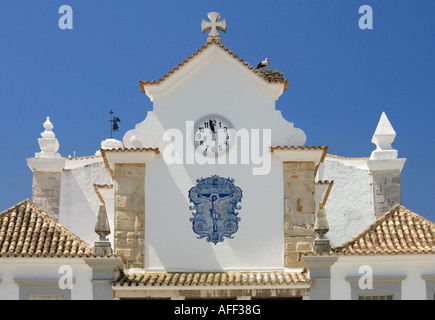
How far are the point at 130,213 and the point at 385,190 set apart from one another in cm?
1186

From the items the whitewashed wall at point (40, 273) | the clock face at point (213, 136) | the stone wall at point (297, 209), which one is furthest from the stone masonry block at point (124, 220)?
the stone wall at point (297, 209)

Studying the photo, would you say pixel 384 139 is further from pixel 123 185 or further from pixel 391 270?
pixel 123 185

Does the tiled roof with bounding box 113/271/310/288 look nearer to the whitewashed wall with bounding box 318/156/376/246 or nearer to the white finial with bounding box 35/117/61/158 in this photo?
the whitewashed wall with bounding box 318/156/376/246

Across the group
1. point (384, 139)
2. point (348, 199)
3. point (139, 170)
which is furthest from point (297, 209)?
point (384, 139)

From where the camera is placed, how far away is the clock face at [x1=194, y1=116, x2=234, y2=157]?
26.0m

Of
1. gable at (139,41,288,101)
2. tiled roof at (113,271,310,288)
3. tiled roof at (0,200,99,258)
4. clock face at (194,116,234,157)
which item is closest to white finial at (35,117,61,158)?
tiled roof at (0,200,99,258)

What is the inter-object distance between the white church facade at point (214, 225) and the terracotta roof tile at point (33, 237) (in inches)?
1.5

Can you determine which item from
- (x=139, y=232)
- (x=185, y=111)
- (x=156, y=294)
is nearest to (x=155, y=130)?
(x=185, y=111)

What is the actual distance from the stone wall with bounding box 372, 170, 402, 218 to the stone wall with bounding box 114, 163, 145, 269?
11268 millimetres

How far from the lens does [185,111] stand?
2633 centimetres

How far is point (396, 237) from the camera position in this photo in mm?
24953

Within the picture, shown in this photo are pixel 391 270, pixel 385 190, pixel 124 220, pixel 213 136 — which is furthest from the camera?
pixel 385 190
